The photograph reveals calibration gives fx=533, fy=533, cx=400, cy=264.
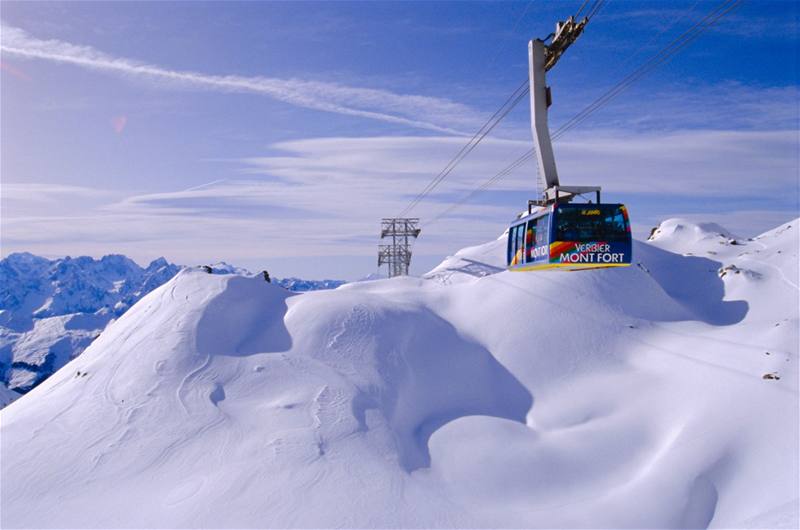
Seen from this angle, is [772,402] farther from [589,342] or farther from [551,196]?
[551,196]

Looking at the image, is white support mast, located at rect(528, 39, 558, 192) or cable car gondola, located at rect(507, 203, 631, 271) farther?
white support mast, located at rect(528, 39, 558, 192)

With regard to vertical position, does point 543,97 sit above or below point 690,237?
above

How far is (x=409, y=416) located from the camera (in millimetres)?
18719

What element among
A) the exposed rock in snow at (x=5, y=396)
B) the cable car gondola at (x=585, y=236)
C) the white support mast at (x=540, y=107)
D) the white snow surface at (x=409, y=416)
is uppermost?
the white support mast at (x=540, y=107)

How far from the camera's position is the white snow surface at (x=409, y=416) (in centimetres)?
1393

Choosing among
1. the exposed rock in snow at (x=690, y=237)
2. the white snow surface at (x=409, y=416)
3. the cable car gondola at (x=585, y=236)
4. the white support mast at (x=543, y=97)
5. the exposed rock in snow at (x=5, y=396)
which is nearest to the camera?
the white snow surface at (x=409, y=416)

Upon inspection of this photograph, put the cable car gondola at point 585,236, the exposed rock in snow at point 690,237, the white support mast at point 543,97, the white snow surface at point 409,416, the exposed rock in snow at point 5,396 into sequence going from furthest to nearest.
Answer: the exposed rock in snow at point 5,396
the exposed rock in snow at point 690,237
the white support mast at point 543,97
the cable car gondola at point 585,236
the white snow surface at point 409,416

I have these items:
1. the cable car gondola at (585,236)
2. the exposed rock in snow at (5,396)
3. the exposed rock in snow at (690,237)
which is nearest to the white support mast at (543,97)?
the cable car gondola at (585,236)

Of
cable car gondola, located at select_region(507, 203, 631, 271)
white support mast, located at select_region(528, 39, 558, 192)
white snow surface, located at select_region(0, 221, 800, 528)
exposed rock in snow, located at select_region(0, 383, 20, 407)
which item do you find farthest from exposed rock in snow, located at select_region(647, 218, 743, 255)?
exposed rock in snow, located at select_region(0, 383, 20, 407)

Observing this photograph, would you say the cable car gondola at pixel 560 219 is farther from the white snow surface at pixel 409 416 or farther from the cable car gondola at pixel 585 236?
the white snow surface at pixel 409 416

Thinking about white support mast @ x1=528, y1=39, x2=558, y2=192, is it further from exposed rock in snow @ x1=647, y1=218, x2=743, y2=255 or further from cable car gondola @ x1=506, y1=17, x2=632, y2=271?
exposed rock in snow @ x1=647, y1=218, x2=743, y2=255

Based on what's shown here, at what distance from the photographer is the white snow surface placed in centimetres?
1393

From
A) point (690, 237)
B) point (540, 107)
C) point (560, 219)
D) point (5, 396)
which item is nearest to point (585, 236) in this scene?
point (560, 219)

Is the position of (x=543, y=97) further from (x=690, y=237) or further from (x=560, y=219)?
(x=690, y=237)
